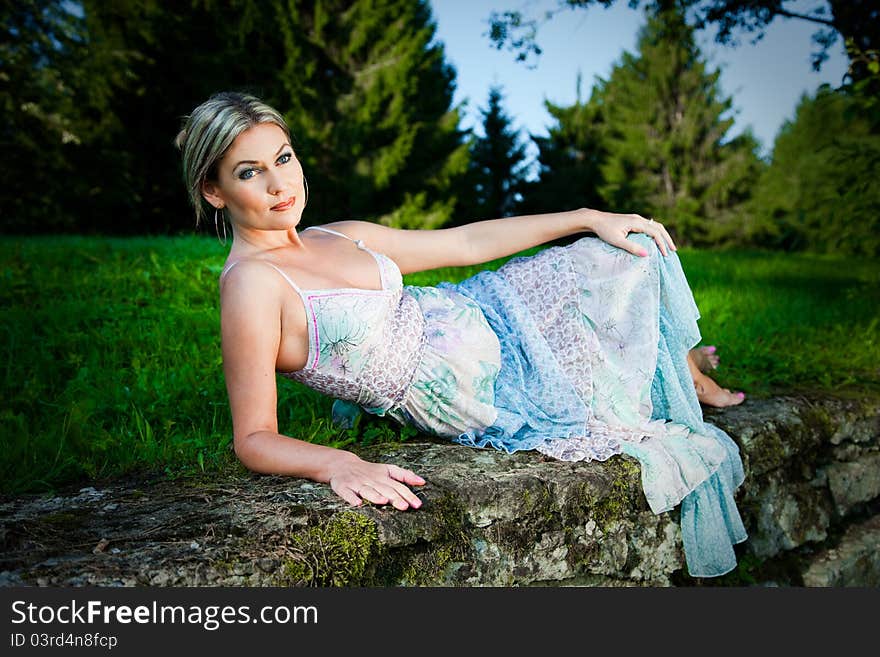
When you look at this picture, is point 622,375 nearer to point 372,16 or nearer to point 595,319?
point 595,319

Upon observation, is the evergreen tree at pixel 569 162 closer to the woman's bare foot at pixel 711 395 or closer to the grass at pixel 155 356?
the grass at pixel 155 356

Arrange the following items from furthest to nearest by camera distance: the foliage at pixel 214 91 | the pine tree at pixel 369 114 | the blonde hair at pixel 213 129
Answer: the pine tree at pixel 369 114
the foliage at pixel 214 91
the blonde hair at pixel 213 129

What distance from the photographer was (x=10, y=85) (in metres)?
13.5

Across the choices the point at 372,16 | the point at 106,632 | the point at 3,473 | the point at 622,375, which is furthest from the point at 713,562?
the point at 372,16

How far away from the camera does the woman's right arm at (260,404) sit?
188 cm

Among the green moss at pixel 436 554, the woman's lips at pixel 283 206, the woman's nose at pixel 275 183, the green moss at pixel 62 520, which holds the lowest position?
the green moss at pixel 436 554

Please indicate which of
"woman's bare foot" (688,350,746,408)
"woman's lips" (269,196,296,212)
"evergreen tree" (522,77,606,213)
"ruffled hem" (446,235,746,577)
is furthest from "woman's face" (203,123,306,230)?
"evergreen tree" (522,77,606,213)

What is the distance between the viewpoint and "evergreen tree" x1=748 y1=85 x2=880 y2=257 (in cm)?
467


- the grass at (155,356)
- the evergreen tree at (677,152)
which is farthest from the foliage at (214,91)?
the grass at (155,356)

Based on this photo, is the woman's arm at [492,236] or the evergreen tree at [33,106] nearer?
the woman's arm at [492,236]

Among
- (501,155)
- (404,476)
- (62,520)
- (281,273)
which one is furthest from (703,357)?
(501,155)

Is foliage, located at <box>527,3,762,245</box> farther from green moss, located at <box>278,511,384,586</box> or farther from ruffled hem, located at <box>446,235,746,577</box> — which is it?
green moss, located at <box>278,511,384,586</box>

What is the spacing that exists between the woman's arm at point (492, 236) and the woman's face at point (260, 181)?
14.3 inches

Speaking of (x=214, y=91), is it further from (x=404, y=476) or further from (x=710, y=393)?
(x=404, y=476)
